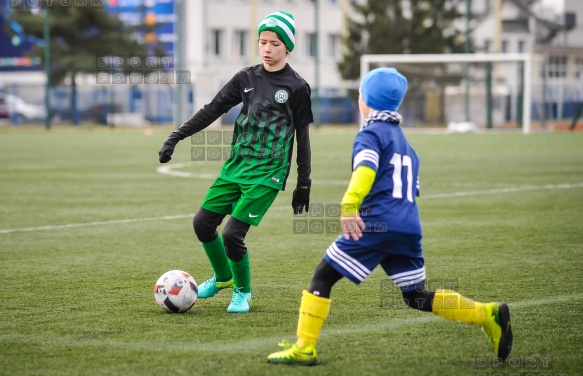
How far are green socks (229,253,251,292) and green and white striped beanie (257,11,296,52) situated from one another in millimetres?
1461

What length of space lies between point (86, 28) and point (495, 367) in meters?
51.6

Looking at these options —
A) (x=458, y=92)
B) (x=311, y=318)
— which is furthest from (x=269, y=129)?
(x=458, y=92)

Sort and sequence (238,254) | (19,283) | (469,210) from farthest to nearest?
(469,210) < (19,283) < (238,254)

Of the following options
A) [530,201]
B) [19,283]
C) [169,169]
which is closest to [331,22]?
[169,169]

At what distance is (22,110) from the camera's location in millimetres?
54469

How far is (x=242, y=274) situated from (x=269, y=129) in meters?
0.99

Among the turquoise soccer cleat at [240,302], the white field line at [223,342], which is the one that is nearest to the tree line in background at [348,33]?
the turquoise soccer cleat at [240,302]

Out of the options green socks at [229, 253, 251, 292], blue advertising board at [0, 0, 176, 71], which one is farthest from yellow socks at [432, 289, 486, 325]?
blue advertising board at [0, 0, 176, 71]

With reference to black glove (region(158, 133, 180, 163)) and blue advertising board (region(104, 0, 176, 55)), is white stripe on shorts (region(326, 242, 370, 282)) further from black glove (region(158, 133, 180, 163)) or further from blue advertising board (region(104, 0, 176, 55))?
blue advertising board (region(104, 0, 176, 55))

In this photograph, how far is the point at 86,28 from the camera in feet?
179

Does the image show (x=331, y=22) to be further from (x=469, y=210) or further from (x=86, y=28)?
(x=469, y=210)

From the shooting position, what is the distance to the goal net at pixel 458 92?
39000 mm

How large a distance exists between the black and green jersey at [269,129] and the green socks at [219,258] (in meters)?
0.50

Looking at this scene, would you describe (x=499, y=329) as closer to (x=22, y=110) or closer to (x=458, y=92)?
(x=458, y=92)
